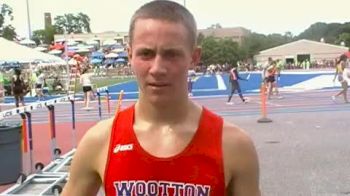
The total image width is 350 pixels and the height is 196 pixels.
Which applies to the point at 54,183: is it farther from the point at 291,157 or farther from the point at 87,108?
the point at 87,108

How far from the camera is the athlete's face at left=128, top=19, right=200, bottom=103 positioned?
5.69 ft

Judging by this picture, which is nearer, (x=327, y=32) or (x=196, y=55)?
(x=196, y=55)

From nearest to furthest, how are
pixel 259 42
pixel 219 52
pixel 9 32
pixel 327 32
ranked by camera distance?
pixel 9 32
pixel 219 52
pixel 259 42
pixel 327 32

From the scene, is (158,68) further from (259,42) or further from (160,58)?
(259,42)

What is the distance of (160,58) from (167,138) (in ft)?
0.81

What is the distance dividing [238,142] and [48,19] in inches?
6164

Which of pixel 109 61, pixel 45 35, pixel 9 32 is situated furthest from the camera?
pixel 45 35

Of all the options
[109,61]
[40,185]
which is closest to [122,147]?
[40,185]

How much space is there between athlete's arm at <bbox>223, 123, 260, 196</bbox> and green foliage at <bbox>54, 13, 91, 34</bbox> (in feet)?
453

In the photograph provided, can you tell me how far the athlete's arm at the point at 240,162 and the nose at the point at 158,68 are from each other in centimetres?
28

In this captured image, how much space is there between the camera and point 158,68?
1724 mm

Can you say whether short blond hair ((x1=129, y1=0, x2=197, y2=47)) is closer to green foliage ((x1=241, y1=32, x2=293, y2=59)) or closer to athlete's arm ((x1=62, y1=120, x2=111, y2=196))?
athlete's arm ((x1=62, y1=120, x2=111, y2=196))

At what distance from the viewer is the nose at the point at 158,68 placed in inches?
67.8

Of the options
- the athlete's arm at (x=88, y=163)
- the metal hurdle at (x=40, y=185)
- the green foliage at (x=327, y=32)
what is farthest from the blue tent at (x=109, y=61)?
the athlete's arm at (x=88, y=163)
